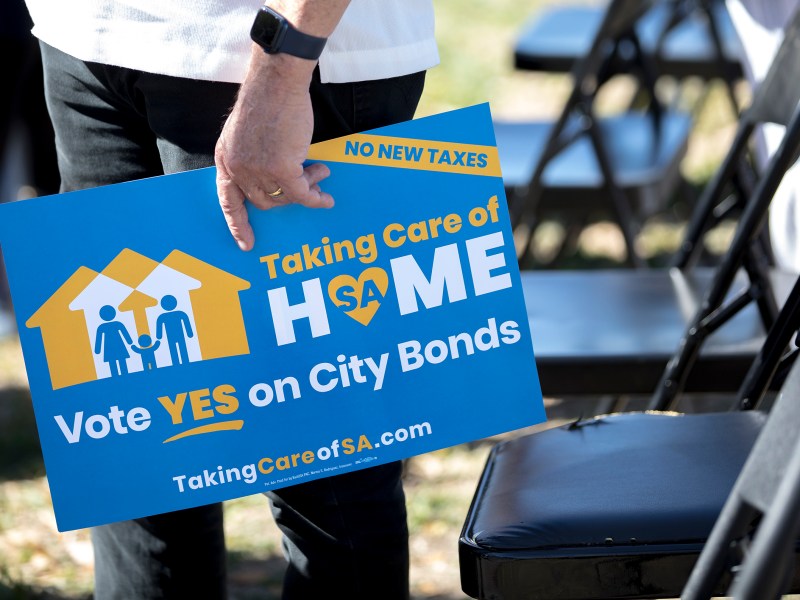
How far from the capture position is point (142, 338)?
124cm

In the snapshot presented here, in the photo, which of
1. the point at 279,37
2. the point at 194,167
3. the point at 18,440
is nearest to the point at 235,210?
the point at 194,167

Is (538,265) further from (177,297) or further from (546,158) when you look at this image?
(177,297)

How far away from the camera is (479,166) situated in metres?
1.25

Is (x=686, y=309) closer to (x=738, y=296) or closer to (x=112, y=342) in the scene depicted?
(x=738, y=296)

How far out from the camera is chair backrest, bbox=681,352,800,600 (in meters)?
0.86

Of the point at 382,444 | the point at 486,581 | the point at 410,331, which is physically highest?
the point at 410,331

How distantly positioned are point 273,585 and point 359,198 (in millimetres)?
1308

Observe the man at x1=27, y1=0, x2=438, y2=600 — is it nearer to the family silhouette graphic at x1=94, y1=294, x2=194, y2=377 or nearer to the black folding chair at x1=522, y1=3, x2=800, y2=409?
the family silhouette graphic at x1=94, y1=294, x2=194, y2=377

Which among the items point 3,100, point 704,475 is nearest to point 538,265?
point 3,100

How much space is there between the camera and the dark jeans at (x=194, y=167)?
125cm

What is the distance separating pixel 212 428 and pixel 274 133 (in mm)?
330

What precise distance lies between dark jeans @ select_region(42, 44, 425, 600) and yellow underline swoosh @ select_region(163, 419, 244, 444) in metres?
0.12

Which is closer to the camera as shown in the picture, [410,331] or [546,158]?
Result: [410,331]

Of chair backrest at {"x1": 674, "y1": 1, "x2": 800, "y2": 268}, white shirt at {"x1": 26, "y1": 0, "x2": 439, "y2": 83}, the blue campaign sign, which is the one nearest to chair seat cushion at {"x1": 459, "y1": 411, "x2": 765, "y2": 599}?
the blue campaign sign
